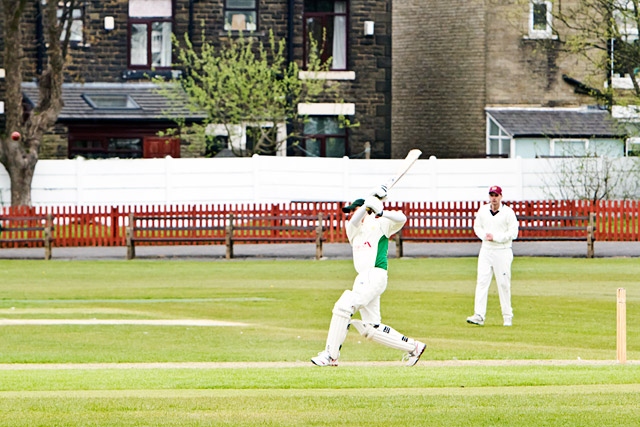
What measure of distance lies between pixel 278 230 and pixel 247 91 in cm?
832

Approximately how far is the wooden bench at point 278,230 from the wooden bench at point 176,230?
0.39 metres

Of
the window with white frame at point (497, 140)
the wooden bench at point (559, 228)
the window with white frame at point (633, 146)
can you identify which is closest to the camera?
the wooden bench at point (559, 228)

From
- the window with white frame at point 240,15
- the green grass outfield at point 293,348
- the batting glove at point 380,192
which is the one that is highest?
the window with white frame at point 240,15

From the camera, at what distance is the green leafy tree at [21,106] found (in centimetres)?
3812

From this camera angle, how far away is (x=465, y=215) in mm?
34844

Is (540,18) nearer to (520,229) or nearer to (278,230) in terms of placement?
(520,229)

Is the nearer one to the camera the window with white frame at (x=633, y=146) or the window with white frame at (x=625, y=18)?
the window with white frame at (x=625, y=18)

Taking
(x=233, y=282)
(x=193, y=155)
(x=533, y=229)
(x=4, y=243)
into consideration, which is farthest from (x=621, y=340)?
(x=193, y=155)

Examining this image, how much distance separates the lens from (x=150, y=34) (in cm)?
4397

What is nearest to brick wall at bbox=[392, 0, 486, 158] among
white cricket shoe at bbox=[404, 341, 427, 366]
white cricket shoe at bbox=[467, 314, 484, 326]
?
white cricket shoe at bbox=[467, 314, 484, 326]

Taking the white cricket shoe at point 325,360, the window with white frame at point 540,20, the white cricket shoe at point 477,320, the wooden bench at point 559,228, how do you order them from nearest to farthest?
1. the white cricket shoe at point 325,360
2. the white cricket shoe at point 477,320
3. the wooden bench at point 559,228
4. the window with white frame at point 540,20

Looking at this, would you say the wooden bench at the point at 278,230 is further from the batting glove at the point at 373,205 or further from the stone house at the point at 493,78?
the batting glove at the point at 373,205

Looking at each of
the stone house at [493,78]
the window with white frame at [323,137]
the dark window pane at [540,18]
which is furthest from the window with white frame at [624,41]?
the window with white frame at [323,137]

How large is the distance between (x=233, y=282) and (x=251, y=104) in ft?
54.8
